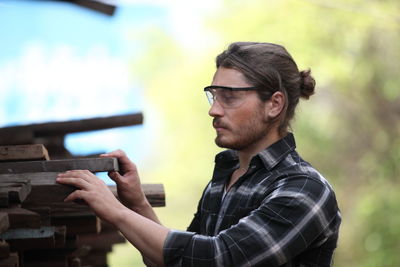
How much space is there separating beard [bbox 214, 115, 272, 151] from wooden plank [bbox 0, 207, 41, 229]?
89 cm

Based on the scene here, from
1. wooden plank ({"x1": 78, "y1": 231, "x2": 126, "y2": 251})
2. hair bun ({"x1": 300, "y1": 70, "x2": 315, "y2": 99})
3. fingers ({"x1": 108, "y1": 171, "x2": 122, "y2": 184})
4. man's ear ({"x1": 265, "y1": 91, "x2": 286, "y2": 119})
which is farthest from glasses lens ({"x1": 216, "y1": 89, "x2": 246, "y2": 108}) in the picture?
wooden plank ({"x1": 78, "y1": 231, "x2": 126, "y2": 251})

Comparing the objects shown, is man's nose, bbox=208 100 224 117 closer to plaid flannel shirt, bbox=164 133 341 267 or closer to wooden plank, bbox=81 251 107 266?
plaid flannel shirt, bbox=164 133 341 267

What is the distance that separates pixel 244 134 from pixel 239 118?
0.08m

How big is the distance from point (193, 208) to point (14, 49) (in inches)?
852

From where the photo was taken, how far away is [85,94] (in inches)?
492

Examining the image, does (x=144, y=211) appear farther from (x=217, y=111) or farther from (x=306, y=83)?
(x=306, y=83)

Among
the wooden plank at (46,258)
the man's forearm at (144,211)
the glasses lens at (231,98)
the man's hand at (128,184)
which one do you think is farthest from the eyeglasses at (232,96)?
the wooden plank at (46,258)

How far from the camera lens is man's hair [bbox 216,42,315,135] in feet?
13.4

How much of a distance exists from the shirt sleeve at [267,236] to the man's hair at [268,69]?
1.69ft

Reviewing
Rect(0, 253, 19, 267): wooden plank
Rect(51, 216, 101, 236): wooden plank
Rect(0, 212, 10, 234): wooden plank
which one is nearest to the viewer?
Rect(0, 212, 10, 234): wooden plank

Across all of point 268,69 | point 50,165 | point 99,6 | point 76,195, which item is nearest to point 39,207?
point 50,165

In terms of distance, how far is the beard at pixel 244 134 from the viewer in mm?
4047

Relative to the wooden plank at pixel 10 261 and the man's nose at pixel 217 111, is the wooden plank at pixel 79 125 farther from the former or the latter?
the man's nose at pixel 217 111

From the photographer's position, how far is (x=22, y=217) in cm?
358
